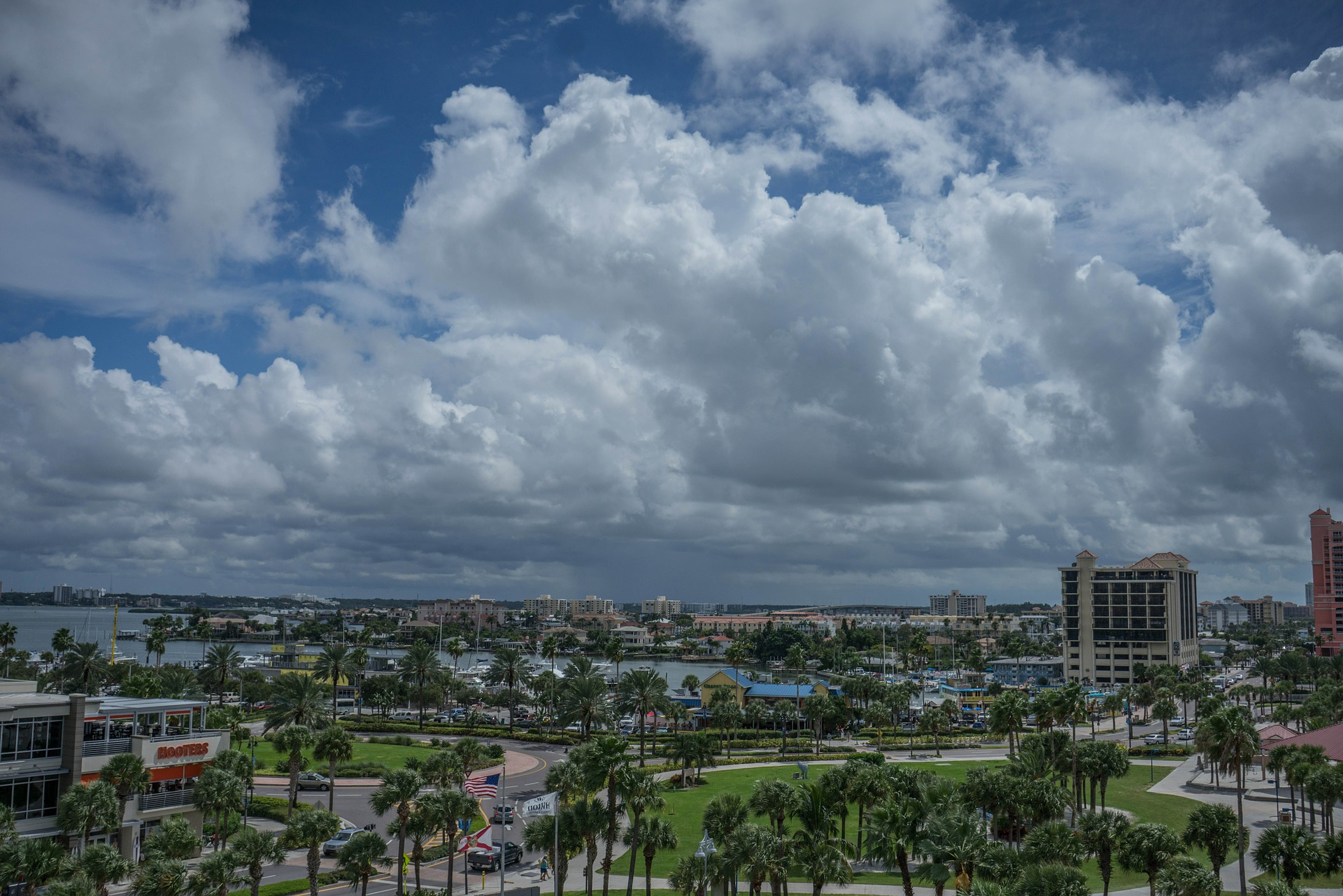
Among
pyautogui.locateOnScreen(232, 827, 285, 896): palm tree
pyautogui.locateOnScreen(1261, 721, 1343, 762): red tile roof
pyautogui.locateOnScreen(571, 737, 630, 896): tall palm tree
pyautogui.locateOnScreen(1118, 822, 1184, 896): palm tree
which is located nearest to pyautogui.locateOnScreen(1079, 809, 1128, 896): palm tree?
pyautogui.locateOnScreen(1118, 822, 1184, 896): palm tree

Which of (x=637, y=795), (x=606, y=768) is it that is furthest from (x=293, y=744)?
(x=637, y=795)

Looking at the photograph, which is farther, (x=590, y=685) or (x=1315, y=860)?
(x=590, y=685)

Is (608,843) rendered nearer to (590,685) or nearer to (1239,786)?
(590,685)

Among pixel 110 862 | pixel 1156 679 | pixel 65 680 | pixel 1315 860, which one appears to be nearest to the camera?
pixel 110 862

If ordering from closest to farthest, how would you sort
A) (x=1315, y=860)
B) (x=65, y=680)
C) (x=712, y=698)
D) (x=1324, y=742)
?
(x=1315, y=860), (x=1324, y=742), (x=65, y=680), (x=712, y=698)

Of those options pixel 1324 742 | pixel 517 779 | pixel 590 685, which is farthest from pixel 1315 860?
pixel 517 779

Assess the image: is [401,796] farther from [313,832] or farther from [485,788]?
[313,832]

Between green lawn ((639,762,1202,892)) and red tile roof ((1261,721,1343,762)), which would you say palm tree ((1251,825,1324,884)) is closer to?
green lawn ((639,762,1202,892))

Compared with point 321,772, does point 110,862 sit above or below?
above
